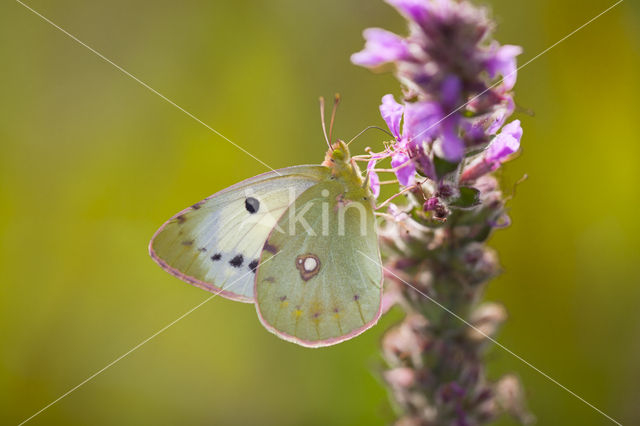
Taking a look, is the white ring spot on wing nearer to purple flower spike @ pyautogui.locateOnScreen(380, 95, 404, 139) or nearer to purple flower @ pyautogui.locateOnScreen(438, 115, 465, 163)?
purple flower spike @ pyautogui.locateOnScreen(380, 95, 404, 139)

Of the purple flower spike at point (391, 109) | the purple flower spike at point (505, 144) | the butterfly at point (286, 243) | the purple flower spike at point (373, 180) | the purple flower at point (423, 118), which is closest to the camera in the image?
the purple flower at point (423, 118)

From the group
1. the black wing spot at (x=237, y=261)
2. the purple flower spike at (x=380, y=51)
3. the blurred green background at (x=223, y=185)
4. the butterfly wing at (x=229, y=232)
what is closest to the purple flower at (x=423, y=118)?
the purple flower spike at (x=380, y=51)

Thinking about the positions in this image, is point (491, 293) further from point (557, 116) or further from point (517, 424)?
point (557, 116)

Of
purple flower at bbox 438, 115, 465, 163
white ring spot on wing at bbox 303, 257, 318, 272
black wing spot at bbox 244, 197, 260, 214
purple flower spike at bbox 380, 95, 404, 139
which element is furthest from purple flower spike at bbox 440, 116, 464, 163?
black wing spot at bbox 244, 197, 260, 214

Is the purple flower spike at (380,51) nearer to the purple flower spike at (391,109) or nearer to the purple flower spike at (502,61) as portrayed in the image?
the purple flower spike at (502,61)

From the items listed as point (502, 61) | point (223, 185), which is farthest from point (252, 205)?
point (502, 61)

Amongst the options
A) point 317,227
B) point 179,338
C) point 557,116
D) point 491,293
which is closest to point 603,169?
point 557,116

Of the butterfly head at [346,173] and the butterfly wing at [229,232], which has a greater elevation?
the butterfly head at [346,173]
